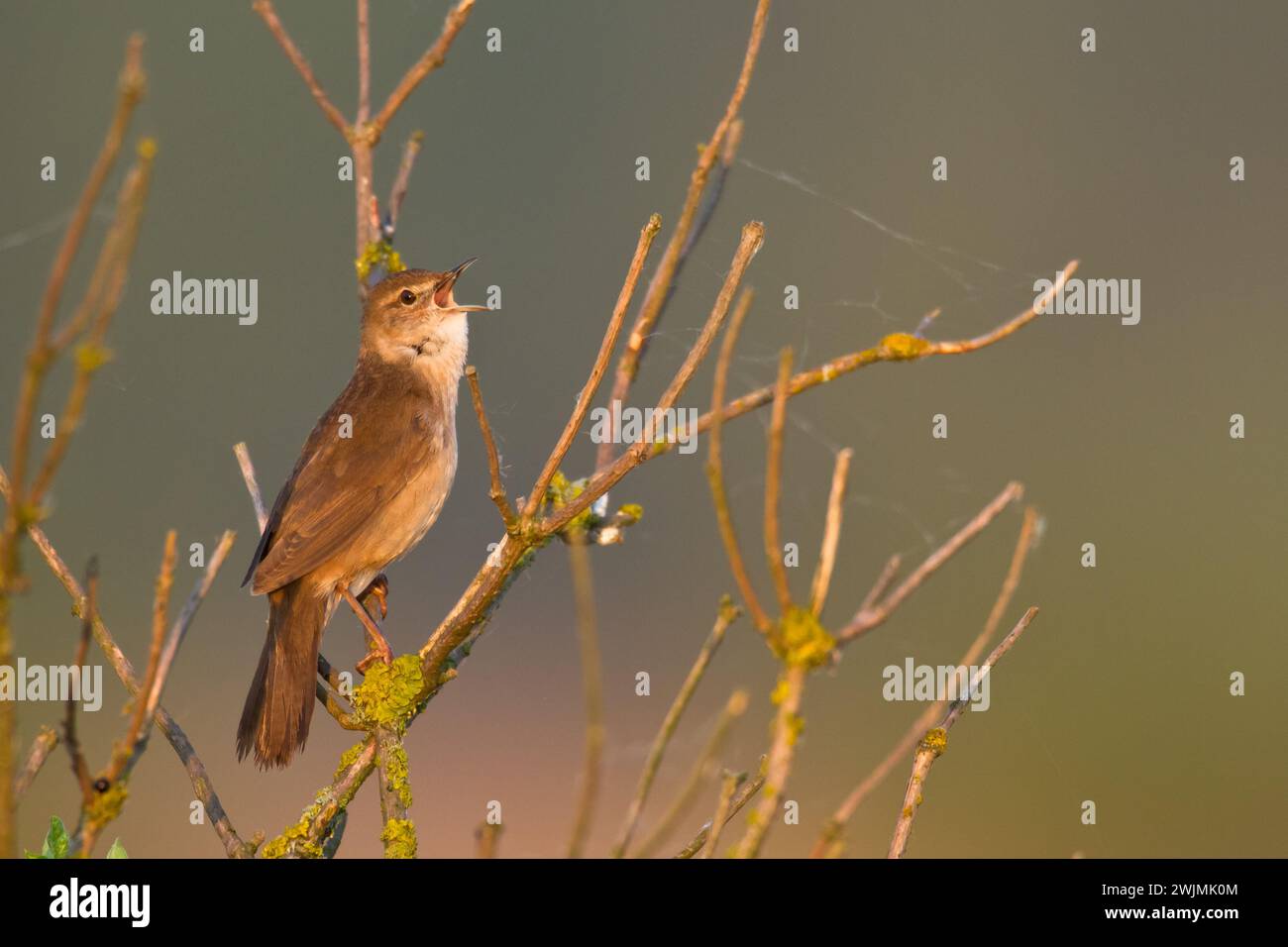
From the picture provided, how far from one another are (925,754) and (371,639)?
2530 mm

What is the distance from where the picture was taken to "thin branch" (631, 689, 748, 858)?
5.45ft

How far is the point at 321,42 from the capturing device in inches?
667

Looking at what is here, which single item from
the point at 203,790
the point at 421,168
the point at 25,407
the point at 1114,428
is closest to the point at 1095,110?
the point at 1114,428

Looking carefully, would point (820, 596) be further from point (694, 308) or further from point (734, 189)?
point (734, 189)

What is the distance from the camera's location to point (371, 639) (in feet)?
15.4

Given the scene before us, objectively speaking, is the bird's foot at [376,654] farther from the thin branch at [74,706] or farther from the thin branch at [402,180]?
the thin branch at [74,706]

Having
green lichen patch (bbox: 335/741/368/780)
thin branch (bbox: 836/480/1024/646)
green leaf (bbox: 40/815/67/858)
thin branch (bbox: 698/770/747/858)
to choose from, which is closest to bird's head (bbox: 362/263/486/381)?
green lichen patch (bbox: 335/741/368/780)

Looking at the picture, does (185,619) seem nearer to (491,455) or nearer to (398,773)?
(491,455)

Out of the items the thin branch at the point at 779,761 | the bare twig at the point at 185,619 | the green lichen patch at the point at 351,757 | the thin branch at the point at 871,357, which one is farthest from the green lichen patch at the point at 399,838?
the thin branch at the point at 779,761

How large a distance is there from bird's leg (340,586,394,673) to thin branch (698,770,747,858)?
2.06 meters

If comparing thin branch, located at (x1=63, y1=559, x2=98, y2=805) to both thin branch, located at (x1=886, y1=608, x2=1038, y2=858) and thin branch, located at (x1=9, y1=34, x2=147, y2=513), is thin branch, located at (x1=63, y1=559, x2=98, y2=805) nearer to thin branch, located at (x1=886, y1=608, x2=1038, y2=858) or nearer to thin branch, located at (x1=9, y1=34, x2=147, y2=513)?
thin branch, located at (x1=9, y1=34, x2=147, y2=513)

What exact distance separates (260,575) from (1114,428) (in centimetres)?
1010

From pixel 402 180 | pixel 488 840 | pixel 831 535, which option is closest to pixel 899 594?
pixel 831 535

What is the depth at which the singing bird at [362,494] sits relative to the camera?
4.50m
